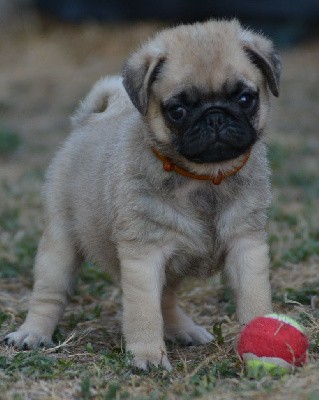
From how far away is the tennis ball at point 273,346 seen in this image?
4.23m

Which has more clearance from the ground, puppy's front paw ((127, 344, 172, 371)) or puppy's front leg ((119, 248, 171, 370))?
puppy's front leg ((119, 248, 171, 370))

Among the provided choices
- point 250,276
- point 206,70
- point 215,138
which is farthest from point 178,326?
point 206,70

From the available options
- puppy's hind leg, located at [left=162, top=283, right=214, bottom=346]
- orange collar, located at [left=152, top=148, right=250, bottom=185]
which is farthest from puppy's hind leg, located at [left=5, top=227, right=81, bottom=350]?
orange collar, located at [left=152, top=148, right=250, bottom=185]

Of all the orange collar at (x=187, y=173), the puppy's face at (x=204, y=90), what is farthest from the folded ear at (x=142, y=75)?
the orange collar at (x=187, y=173)

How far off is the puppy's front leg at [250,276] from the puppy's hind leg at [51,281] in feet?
3.89

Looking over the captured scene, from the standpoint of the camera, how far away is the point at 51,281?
18.1 ft

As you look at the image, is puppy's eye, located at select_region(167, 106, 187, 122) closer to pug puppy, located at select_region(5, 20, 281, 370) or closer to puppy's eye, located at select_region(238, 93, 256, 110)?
pug puppy, located at select_region(5, 20, 281, 370)

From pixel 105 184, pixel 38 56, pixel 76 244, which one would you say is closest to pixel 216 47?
pixel 105 184

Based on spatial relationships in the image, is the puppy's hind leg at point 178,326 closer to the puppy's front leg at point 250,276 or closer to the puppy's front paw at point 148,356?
the puppy's front leg at point 250,276

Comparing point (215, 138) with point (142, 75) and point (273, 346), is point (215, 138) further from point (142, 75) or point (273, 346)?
point (273, 346)

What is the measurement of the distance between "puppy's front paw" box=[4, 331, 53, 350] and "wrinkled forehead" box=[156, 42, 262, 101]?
5.33 feet

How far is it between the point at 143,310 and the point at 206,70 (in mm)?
1259

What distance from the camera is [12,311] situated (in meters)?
5.91

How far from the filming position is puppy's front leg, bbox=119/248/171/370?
4609 millimetres
